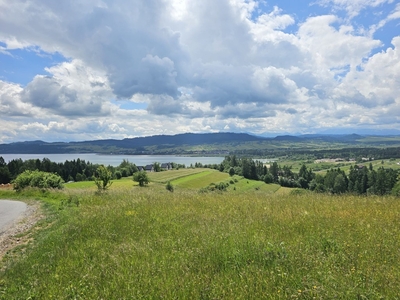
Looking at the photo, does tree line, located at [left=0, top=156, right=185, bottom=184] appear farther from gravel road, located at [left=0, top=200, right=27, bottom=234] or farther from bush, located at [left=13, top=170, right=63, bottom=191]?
gravel road, located at [left=0, top=200, right=27, bottom=234]

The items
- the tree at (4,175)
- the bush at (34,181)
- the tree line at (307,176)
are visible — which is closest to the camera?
the bush at (34,181)

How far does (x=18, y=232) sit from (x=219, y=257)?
960 centimetres

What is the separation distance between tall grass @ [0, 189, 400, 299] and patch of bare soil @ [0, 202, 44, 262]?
833mm

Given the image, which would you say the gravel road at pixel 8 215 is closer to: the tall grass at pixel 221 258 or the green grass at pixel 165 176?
the tall grass at pixel 221 258

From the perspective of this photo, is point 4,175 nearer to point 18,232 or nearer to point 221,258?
point 18,232

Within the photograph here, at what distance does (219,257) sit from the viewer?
6070 millimetres

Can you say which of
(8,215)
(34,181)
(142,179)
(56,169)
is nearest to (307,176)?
(142,179)

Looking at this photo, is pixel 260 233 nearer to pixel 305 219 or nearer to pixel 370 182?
pixel 305 219

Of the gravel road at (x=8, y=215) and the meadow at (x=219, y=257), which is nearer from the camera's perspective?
the meadow at (x=219, y=257)

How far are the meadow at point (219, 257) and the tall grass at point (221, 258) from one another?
0.8 inches

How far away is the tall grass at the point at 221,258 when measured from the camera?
463 centimetres

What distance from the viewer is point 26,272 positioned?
6.58 meters

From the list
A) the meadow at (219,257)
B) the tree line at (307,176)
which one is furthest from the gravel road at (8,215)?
the tree line at (307,176)

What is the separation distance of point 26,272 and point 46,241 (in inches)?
108
